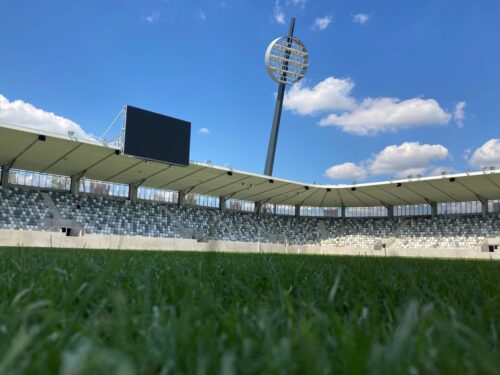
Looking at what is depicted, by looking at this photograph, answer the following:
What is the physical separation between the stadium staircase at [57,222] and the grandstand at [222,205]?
0.25 feet

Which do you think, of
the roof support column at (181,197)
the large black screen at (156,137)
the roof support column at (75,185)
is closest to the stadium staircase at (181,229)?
the roof support column at (181,197)

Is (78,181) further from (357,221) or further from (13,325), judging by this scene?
(13,325)

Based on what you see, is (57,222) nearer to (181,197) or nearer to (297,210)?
(181,197)

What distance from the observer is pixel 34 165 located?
108 ft

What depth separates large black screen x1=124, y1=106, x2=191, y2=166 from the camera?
96.6 ft

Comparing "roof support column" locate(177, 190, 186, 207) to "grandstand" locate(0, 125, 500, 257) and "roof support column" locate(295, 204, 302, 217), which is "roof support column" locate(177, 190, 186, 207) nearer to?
"grandstand" locate(0, 125, 500, 257)

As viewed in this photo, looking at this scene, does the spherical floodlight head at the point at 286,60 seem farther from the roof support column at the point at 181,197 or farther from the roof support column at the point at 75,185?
the roof support column at the point at 75,185

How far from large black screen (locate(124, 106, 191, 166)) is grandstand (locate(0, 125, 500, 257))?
150 cm

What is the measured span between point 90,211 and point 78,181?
3046 mm

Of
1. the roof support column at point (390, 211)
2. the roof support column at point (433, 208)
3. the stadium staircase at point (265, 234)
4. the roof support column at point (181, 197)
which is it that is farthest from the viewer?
the roof support column at point (390, 211)

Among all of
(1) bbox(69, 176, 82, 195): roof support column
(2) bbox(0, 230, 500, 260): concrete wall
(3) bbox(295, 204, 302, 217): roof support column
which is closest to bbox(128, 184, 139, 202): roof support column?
(1) bbox(69, 176, 82, 195): roof support column

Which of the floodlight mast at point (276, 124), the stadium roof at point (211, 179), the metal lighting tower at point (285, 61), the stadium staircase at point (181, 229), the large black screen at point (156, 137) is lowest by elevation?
the stadium staircase at point (181, 229)

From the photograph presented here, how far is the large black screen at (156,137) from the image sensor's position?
2945cm

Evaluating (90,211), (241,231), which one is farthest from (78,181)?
(241,231)
